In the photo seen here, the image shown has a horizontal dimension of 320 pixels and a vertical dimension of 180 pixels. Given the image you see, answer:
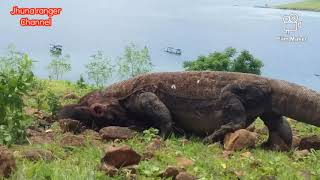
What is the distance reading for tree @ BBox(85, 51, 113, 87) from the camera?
1214 centimetres

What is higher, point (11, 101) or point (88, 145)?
point (11, 101)

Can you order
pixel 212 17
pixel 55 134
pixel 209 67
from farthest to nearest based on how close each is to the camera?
1. pixel 212 17
2. pixel 209 67
3. pixel 55 134

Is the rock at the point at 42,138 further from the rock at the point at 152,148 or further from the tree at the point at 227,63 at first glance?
the tree at the point at 227,63

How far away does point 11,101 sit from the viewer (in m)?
4.96

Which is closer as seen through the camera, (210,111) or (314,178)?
(314,178)

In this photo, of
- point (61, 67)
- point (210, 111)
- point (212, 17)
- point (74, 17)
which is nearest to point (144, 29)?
point (74, 17)

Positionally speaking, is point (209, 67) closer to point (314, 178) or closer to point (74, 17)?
point (314, 178)

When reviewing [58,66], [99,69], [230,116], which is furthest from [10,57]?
[230,116]

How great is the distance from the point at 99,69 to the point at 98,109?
18.6 ft

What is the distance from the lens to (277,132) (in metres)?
6.24

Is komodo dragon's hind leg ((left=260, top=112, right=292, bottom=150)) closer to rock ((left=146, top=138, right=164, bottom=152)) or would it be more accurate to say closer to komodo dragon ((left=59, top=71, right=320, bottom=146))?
komodo dragon ((left=59, top=71, right=320, bottom=146))

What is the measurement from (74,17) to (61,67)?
30.1 ft

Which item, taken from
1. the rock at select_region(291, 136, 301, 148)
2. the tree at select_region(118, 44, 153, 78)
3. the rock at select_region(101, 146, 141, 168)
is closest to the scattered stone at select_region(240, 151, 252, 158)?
the rock at select_region(291, 136, 301, 148)

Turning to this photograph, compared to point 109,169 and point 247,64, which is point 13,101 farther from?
point 247,64
